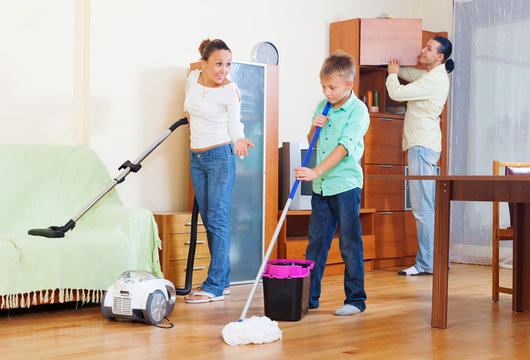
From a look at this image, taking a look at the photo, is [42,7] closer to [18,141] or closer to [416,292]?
[18,141]

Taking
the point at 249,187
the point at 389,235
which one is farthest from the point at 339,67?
the point at 389,235

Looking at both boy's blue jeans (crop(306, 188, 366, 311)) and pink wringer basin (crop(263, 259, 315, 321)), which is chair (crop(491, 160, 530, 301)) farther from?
pink wringer basin (crop(263, 259, 315, 321))

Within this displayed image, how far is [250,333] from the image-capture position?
2.64m

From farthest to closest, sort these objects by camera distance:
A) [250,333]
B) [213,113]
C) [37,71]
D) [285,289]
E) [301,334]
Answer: [37,71], [213,113], [285,289], [301,334], [250,333]

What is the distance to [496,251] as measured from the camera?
3.80 m

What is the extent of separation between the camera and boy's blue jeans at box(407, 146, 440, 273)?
4.92m

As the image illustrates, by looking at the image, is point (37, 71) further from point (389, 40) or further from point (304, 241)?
point (389, 40)

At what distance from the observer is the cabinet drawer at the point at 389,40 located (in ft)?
17.1

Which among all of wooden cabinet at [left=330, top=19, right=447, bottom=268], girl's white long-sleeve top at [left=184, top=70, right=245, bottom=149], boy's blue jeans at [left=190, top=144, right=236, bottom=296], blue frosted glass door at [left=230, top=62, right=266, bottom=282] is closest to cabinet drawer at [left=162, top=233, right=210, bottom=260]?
blue frosted glass door at [left=230, top=62, right=266, bottom=282]

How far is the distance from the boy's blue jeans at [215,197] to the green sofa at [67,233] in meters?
0.31

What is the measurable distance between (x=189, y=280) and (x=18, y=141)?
1278 millimetres

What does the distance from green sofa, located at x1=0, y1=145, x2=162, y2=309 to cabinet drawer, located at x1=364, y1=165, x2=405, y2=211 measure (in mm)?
2173

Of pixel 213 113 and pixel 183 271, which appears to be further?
pixel 183 271

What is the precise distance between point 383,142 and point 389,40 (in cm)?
77
